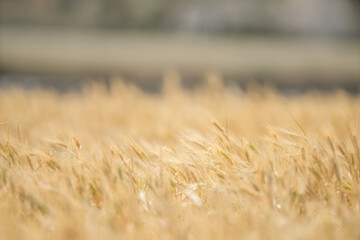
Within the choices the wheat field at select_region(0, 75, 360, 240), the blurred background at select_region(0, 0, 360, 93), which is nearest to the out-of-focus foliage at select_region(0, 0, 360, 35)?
the blurred background at select_region(0, 0, 360, 93)

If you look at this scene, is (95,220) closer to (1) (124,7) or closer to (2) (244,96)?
(2) (244,96)

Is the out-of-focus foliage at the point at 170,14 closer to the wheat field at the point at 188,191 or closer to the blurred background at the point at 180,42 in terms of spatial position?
the blurred background at the point at 180,42

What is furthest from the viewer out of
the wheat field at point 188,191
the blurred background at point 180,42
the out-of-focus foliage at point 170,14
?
the out-of-focus foliage at point 170,14

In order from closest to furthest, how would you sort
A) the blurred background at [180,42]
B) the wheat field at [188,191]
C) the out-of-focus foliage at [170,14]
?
the wheat field at [188,191]
the blurred background at [180,42]
the out-of-focus foliage at [170,14]

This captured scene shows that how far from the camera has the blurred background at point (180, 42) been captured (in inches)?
320

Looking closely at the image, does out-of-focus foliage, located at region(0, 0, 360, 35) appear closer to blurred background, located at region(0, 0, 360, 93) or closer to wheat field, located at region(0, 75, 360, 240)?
blurred background, located at region(0, 0, 360, 93)

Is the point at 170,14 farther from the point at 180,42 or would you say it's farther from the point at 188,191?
the point at 188,191

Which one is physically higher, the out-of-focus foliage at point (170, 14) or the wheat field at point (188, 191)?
the out-of-focus foliage at point (170, 14)

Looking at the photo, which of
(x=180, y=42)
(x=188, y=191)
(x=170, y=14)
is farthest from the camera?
(x=170, y=14)

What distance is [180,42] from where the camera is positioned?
38.6 ft

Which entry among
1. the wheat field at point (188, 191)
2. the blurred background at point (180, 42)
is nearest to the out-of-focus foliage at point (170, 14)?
the blurred background at point (180, 42)

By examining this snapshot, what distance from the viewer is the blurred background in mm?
8133

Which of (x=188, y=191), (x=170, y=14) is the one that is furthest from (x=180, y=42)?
(x=188, y=191)

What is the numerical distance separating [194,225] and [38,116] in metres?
2.49
